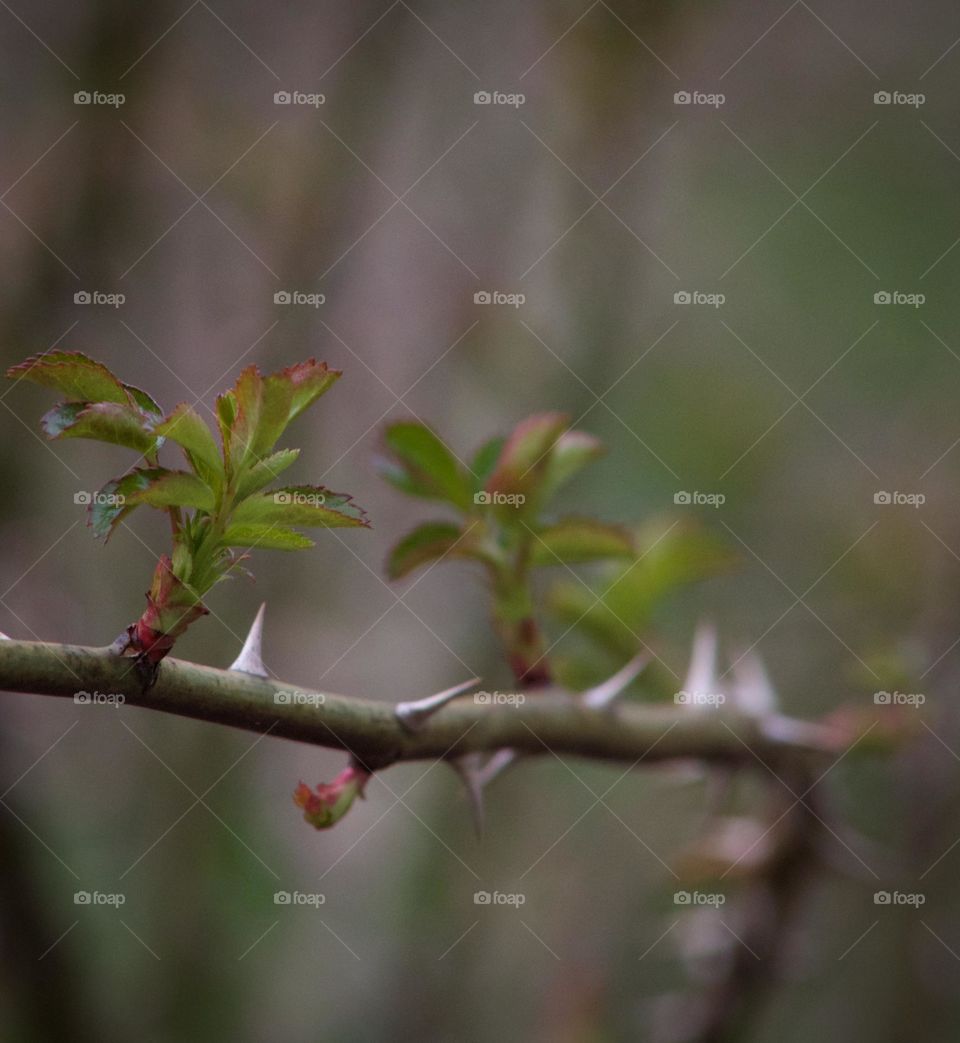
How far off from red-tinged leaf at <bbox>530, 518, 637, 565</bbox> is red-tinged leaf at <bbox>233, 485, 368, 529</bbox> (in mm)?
286

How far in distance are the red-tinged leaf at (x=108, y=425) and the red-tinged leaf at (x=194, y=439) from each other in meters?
0.01

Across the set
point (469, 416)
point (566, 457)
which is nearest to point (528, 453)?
point (566, 457)

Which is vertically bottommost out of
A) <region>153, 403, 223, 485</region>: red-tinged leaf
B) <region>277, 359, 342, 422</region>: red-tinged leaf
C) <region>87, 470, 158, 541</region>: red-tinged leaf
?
<region>87, 470, 158, 541</region>: red-tinged leaf

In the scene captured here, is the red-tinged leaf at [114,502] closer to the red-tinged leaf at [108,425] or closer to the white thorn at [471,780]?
the red-tinged leaf at [108,425]

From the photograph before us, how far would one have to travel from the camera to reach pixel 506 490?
97cm

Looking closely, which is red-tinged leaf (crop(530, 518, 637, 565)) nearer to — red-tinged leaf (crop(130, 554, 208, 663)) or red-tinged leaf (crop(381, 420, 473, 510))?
red-tinged leaf (crop(381, 420, 473, 510))

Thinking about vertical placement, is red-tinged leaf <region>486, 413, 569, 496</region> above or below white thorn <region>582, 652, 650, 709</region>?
above

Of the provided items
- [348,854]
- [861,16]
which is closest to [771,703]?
[348,854]

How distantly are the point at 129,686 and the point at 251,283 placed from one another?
2.06 meters

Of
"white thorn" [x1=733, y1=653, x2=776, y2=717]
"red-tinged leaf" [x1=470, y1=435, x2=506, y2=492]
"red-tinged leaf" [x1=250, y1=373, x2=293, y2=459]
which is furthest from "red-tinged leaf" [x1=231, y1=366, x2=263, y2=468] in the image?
"white thorn" [x1=733, y1=653, x2=776, y2=717]

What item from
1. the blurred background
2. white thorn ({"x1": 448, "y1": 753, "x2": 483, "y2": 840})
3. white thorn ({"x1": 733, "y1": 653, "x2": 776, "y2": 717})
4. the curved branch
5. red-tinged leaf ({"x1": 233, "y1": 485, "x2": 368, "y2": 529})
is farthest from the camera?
the blurred background

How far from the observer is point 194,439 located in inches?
24.8

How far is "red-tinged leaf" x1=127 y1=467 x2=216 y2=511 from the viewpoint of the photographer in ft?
1.95

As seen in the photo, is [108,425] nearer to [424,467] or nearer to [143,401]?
[143,401]
